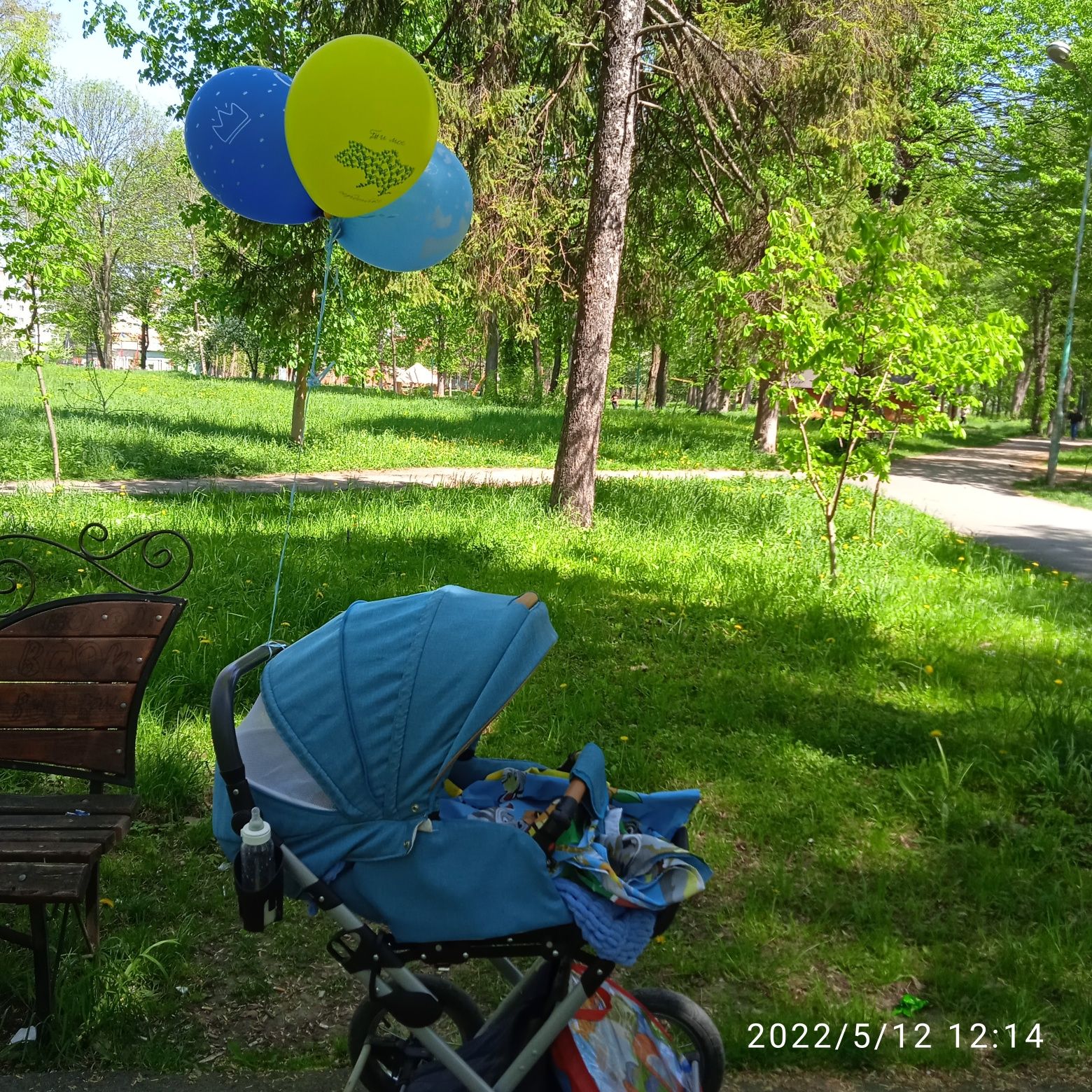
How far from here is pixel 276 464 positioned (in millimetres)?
13203

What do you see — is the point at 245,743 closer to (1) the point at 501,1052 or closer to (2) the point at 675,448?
(1) the point at 501,1052

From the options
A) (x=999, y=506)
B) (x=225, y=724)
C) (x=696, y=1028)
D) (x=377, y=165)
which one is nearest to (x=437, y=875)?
(x=225, y=724)

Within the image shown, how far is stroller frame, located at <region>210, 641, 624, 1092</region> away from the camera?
198 centimetres

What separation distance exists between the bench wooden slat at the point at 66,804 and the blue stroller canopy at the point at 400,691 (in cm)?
109

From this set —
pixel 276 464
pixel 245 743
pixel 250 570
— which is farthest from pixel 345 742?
pixel 276 464

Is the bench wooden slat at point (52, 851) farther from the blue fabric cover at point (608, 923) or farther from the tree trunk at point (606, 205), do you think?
the tree trunk at point (606, 205)

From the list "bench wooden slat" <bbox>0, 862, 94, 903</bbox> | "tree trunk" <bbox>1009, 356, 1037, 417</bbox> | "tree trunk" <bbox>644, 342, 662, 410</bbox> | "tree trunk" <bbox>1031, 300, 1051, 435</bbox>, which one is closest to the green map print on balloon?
"bench wooden slat" <bbox>0, 862, 94, 903</bbox>

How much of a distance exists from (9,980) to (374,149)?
320cm

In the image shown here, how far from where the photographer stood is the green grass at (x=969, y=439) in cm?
2319

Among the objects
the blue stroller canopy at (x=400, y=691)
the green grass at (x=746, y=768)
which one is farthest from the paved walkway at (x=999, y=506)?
the blue stroller canopy at (x=400, y=691)

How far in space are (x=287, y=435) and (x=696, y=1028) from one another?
50.8ft

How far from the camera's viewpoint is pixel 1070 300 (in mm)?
16234

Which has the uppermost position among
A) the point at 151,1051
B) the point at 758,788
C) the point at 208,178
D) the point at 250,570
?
the point at 208,178
